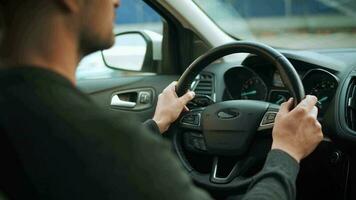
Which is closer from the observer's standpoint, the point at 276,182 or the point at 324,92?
the point at 276,182

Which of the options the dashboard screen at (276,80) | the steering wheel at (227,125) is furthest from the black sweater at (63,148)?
the dashboard screen at (276,80)

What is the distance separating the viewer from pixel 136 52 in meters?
3.21

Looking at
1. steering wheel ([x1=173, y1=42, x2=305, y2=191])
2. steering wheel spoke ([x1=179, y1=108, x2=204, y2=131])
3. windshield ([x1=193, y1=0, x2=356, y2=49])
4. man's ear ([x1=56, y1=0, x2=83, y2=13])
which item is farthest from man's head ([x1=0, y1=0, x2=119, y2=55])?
windshield ([x1=193, y1=0, x2=356, y2=49])

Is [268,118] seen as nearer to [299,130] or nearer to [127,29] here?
[299,130]

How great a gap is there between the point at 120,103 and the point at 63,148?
212 cm

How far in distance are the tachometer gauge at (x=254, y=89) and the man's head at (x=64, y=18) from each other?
58.1 inches

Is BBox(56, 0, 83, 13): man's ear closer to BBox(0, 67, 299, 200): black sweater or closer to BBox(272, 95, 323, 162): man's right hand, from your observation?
BBox(0, 67, 299, 200): black sweater

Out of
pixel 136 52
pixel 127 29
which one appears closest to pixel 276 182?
pixel 136 52

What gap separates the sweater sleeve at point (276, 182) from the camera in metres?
1.29

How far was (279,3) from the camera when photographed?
5555 mm

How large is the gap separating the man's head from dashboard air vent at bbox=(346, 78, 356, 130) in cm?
133

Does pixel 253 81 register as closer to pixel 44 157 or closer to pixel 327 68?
pixel 327 68

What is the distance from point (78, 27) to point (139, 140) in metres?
0.21

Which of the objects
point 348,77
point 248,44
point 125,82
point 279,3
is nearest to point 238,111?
point 248,44
